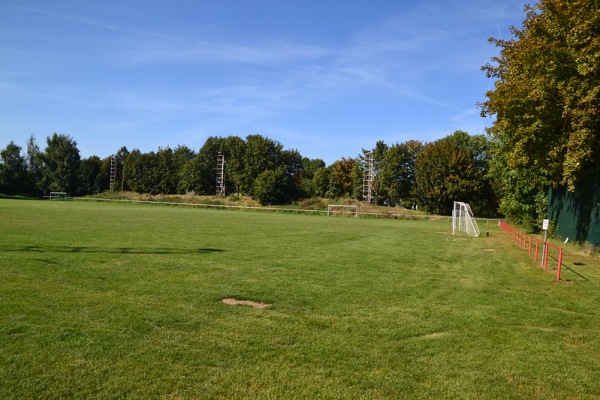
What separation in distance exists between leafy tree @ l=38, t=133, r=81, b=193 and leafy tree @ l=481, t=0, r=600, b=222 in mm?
91327

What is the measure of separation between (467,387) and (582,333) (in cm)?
381

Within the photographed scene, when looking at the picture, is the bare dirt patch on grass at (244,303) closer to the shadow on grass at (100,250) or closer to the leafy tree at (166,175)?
the shadow on grass at (100,250)

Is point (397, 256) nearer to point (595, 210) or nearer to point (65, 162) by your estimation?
point (595, 210)

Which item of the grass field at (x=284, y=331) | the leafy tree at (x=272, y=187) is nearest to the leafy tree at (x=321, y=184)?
the leafy tree at (x=272, y=187)

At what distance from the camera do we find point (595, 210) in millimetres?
20812

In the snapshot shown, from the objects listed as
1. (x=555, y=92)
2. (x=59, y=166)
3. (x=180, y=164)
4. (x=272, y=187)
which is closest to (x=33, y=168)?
(x=59, y=166)

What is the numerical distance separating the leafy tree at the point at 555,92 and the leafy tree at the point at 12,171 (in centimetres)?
9181

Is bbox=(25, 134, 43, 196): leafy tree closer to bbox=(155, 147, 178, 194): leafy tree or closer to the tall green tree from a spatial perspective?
bbox=(155, 147, 178, 194): leafy tree

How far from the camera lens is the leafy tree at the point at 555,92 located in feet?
55.6

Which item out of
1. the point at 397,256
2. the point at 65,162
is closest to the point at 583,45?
the point at 397,256

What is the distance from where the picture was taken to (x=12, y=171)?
286 ft

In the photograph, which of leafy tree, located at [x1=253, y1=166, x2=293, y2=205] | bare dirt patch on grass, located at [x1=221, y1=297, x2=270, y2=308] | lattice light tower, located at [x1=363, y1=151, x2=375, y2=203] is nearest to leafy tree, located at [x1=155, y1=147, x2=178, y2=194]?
leafy tree, located at [x1=253, y1=166, x2=293, y2=205]

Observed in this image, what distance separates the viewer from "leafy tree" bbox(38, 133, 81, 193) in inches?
3634

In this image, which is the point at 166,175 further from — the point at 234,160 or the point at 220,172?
the point at 234,160
